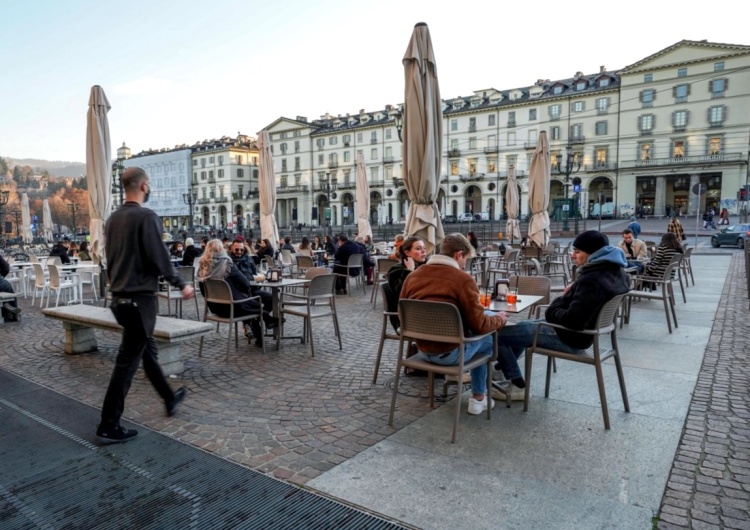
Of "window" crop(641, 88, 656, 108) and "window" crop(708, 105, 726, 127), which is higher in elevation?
"window" crop(641, 88, 656, 108)

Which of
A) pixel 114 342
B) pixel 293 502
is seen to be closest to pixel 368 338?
pixel 114 342

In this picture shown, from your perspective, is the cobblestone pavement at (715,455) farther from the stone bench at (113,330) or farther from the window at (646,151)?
the window at (646,151)

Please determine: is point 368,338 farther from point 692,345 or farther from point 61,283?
point 61,283

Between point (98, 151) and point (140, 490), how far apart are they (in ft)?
28.1

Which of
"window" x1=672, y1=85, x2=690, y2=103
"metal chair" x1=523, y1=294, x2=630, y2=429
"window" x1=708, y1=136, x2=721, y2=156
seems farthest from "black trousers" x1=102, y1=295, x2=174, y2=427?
"window" x1=672, y1=85, x2=690, y2=103

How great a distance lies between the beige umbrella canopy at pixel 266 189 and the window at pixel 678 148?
2082 inches

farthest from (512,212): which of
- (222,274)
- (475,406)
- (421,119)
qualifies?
(475,406)

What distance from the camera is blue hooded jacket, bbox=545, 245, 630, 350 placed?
3635 mm

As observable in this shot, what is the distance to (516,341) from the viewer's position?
4.04 m

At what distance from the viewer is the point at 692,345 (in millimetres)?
5848

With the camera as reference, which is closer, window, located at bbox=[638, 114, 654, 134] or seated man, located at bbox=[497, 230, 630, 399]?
seated man, located at bbox=[497, 230, 630, 399]

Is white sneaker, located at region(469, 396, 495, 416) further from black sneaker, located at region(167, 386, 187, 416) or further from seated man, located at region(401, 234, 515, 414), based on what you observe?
black sneaker, located at region(167, 386, 187, 416)

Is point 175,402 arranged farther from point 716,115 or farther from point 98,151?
point 716,115

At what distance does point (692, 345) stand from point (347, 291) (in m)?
6.72
